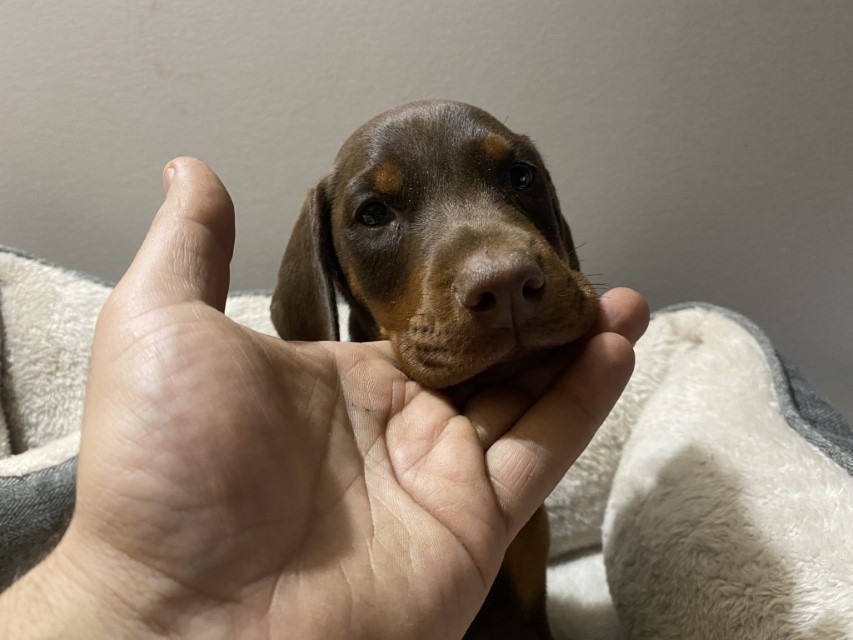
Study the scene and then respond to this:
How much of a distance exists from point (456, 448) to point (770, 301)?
A: 8.41ft

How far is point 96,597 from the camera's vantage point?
1177mm

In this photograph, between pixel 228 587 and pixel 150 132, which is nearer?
pixel 228 587

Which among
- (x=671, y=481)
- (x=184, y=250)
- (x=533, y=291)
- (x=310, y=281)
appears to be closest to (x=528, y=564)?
(x=671, y=481)

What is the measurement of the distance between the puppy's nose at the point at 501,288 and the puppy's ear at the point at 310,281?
0.73 m

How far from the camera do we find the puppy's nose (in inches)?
54.4

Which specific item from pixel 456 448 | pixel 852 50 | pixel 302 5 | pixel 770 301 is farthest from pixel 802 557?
pixel 302 5

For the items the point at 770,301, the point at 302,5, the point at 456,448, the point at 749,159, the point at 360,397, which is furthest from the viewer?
the point at 770,301

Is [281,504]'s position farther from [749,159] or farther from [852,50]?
[852,50]

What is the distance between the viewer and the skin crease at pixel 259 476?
119 centimetres

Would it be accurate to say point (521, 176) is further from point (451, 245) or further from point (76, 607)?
point (76, 607)

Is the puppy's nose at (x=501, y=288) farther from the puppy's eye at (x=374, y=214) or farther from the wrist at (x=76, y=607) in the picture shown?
the wrist at (x=76, y=607)

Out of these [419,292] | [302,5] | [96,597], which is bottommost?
[96,597]

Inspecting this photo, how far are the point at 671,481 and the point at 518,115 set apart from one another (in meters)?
1.71

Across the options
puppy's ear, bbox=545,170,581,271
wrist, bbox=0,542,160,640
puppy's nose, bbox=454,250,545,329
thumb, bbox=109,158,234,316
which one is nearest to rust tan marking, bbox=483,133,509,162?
puppy's ear, bbox=545,170,581,271
